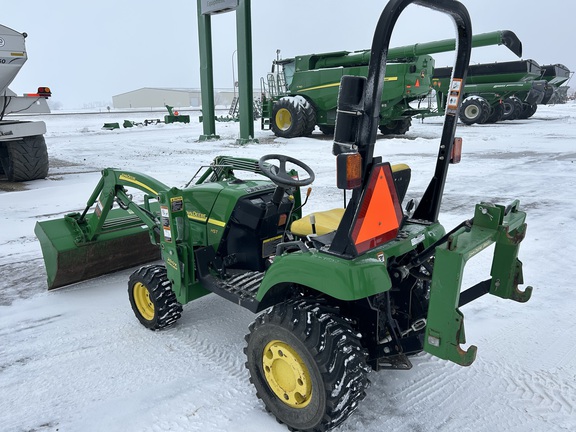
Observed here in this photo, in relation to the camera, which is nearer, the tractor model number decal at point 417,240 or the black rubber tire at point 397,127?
the tractor model number decal at point 417,240

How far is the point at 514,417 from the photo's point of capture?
2262 mm

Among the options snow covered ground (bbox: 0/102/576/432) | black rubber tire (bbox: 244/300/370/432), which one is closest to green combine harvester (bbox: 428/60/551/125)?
snow covered ground (bbox: 0/102/576/432)

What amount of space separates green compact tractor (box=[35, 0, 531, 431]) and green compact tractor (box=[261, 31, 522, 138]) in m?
10.0

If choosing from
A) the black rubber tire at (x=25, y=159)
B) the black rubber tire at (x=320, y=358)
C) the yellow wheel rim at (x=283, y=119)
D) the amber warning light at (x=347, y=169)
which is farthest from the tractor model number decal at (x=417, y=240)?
the yellow wheel rim at (x=283, y=119)

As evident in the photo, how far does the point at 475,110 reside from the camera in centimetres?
1900

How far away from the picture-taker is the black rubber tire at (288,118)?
13953mm

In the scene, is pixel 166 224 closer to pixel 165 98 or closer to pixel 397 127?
pixel 397 127

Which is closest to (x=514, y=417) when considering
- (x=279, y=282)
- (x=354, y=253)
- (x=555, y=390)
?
(x=555, y=390)

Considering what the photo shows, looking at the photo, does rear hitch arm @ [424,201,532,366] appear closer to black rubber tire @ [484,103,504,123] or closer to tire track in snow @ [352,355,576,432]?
tire track in snow @ [352,355,576,432]

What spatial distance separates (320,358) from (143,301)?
1725 mm

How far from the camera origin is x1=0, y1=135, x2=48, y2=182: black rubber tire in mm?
7903

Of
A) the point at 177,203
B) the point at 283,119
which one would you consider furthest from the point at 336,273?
the point at 283,119

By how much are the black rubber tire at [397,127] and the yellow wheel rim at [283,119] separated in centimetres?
304

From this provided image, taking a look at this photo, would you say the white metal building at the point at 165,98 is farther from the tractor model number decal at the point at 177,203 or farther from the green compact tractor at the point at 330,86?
the tractor model number decal at the point at 177,203
